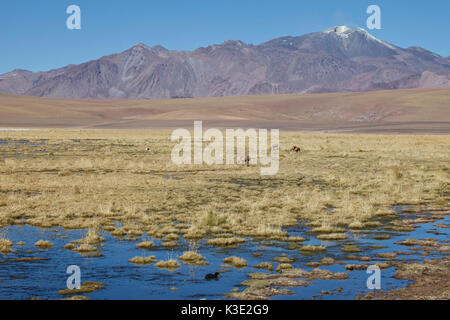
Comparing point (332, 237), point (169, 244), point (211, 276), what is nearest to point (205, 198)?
point (332, 237)

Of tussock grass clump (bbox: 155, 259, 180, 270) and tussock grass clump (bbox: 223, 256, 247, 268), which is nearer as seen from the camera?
tussock grass clump (bbox: 155, 259, 180, 270)

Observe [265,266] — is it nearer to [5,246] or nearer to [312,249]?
[312,249]

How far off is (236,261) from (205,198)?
10357 mm

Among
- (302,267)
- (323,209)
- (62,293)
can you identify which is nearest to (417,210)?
(323,209)

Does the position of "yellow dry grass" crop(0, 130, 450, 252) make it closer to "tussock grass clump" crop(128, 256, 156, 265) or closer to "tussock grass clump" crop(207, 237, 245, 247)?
"tussock grass clump" crop(207, 237, 245, 247)

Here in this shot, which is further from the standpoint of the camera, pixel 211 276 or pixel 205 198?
pixel 205 198

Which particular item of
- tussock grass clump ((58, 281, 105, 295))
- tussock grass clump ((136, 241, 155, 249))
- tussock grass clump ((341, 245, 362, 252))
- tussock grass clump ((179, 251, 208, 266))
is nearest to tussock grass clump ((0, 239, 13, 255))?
tussock grass clump ((136, 241, 155, 249))

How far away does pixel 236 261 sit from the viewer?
1359 centimetres

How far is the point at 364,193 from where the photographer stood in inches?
1030

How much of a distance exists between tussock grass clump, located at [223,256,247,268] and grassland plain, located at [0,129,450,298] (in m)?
1.82

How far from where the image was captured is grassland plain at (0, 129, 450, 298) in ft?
57.4

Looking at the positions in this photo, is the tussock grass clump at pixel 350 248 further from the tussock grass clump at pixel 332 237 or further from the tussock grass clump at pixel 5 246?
the tussock grass clump at pixel 5 246

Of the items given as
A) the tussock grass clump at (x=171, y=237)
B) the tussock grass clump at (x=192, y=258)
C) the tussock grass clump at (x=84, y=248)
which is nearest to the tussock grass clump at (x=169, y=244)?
the tussock grass clump at (x=171, y=237)

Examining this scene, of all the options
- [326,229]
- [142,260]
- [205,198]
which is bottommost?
[142,260]
